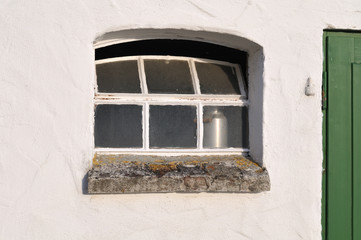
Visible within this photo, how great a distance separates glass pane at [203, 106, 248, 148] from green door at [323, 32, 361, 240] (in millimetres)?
607

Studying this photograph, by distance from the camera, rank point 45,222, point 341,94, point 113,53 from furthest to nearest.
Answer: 1. point 113,53
2. point 341,94
3. point 45,222

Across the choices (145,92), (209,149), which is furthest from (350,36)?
(145,92)

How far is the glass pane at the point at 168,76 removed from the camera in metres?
2.91

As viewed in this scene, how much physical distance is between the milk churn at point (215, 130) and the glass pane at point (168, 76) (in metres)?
0.26

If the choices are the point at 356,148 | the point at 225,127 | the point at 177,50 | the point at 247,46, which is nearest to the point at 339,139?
the point at 356,148

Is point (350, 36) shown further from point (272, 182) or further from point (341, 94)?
point (272, 182)

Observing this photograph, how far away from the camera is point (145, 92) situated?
9.30 feet

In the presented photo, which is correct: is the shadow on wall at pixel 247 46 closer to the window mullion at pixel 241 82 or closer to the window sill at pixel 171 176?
the window mullion at pixel 241 82

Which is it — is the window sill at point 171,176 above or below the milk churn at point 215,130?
below

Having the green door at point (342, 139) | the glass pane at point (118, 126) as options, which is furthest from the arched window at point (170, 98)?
the green door at point (342, 139)

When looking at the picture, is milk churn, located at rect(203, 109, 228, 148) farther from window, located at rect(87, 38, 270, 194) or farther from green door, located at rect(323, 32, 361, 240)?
green door, located at rect(323, 32, 361, 240)

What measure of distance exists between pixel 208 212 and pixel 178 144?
0.56m

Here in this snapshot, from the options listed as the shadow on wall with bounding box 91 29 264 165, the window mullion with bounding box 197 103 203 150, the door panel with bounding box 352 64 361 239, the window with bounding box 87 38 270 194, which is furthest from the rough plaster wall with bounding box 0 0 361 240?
the window mullion with bounding box 197 103 203 150

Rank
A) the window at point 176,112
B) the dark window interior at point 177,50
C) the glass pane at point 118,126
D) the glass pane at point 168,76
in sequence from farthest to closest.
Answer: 1. the dark window interior at point 177,50
2. the glass pane at point 168,76
3. the glass pane at point 118,126
4. the window at point 176,112
